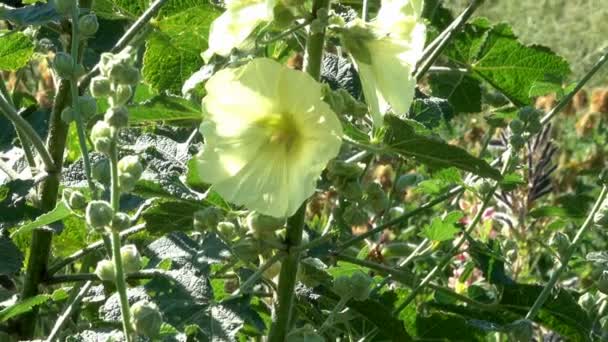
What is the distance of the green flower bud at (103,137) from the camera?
0.82m

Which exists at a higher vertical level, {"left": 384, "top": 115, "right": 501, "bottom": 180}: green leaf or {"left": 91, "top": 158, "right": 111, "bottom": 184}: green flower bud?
{"left": 384, "top": 115, "right": 501, "bottom": 180}: green leaf

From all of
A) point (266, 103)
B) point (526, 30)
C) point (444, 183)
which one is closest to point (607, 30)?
point (526, 30)

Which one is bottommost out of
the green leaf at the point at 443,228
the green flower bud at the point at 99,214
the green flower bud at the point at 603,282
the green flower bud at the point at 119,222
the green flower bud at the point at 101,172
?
the green flower bud at the point at 603,282

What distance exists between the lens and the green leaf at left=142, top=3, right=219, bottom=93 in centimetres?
125

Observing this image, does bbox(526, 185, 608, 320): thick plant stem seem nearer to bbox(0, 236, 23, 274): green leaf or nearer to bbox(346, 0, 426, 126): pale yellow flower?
bbox(346, 0, 426, 126): pale yellow flower

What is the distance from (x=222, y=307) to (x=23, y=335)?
0.44 m

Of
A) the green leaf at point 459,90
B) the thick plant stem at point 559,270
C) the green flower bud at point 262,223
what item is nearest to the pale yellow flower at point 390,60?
the green flower bud at point 262,223

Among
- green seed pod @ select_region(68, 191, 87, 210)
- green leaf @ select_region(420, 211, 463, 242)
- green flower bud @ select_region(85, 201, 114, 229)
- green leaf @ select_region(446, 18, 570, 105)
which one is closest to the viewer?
green flower bud @ select_region(85, 201, 114, 229)

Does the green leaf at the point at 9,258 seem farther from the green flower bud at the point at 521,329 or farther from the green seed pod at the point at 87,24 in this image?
the green flower bud at the point at 521,329

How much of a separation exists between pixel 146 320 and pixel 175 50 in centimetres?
54

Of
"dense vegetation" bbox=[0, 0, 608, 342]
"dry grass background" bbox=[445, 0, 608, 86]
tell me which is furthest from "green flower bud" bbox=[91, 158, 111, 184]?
"dry grass background" bbox=[445, 0, 608, 86]

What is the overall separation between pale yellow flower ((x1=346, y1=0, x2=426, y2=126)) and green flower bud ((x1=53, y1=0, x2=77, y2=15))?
273mm

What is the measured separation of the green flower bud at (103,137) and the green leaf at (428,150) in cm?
23

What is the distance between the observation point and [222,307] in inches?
36.2
